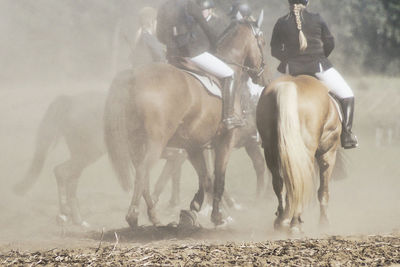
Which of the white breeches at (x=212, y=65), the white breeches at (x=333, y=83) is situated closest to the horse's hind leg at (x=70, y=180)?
the white breeches at (x=212, y=65)

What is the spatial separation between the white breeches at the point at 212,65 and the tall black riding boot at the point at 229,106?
0.33 ft

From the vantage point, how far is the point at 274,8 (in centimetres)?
3319

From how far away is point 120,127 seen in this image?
8.02 meters

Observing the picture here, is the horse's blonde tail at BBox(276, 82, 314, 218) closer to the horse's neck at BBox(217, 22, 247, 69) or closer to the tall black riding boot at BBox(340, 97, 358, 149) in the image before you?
the tall black riding boot at BBox(340, 97, 358, 149)

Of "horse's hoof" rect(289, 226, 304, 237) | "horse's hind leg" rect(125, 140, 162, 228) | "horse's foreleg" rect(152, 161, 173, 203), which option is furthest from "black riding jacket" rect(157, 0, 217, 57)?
"horse's hoof" rect(289, 226, 304, 237)

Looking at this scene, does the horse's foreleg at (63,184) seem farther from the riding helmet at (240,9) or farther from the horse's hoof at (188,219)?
the riding helmet at (240,9)

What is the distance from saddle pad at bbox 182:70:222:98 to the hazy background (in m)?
1.43

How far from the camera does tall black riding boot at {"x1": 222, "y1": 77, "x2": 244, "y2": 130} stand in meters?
8.89

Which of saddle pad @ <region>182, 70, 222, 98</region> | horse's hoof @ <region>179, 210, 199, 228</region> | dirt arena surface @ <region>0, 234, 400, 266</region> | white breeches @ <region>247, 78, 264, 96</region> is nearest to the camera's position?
dirt arena surface @ <region>0, 234, 400, 266</region>

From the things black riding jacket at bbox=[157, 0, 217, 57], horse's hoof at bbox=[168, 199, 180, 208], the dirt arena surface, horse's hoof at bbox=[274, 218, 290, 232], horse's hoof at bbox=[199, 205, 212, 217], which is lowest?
the dirt arena surface

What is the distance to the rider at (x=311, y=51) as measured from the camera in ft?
24.9

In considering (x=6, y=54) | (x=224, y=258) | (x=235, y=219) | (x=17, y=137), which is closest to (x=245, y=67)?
(x=235, y=219)

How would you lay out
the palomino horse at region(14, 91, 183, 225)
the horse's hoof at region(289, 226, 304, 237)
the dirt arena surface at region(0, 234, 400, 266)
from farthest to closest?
the palomino horse at region(14, 91, 183, 225), the horse's hoof at region(289, 226, 304, 237), the dirt arena surface at region(0, 234, 400, 266)

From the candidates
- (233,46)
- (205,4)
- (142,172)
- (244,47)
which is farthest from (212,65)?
(142,172)
